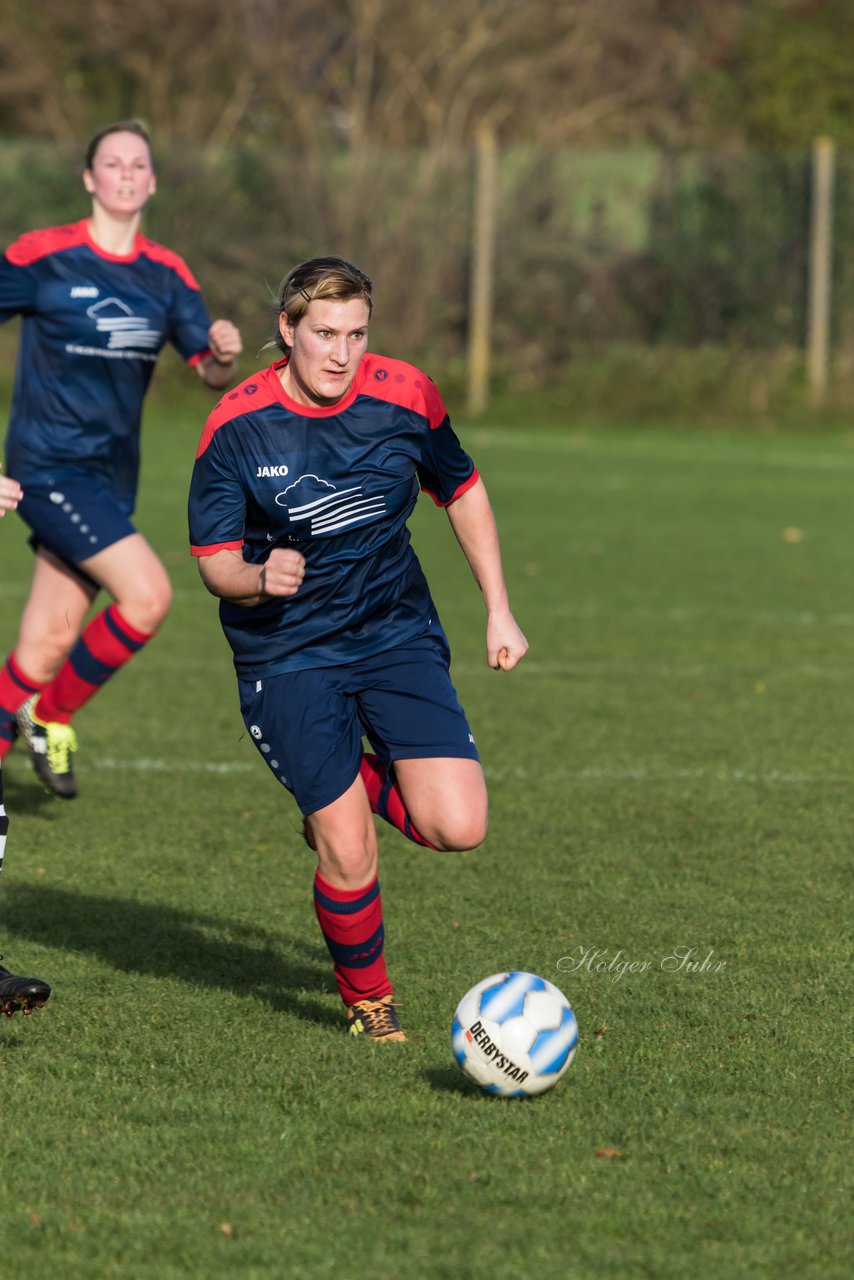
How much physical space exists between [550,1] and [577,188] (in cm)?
742

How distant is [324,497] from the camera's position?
15.3 ft

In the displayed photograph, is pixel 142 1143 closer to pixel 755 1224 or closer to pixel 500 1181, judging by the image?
pixel 500 1181

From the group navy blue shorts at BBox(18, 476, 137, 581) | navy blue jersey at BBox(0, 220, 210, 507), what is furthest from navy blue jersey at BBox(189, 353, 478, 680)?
navy blue jersey at BBox(0, 220, 210, 507)

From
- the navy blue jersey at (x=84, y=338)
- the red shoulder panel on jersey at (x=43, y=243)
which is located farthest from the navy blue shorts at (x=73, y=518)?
the red shoulder panel on jersey at (x=43, y=243)

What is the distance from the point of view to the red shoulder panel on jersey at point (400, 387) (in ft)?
15.5

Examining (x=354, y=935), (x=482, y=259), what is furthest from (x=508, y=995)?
(x=482, y=259)

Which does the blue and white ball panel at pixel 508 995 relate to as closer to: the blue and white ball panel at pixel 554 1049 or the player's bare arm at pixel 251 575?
the blue and white ball panel at pixel 554 1049

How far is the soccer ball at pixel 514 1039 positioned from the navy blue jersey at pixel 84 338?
3.51 m

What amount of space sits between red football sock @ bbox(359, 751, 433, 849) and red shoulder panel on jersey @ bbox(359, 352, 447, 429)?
84cm

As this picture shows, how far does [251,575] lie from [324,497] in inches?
15.2

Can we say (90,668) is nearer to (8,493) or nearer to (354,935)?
(8,493)

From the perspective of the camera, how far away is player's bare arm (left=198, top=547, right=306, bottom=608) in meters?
4.20

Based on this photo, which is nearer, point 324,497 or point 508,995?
point 508,995

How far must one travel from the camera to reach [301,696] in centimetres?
468
